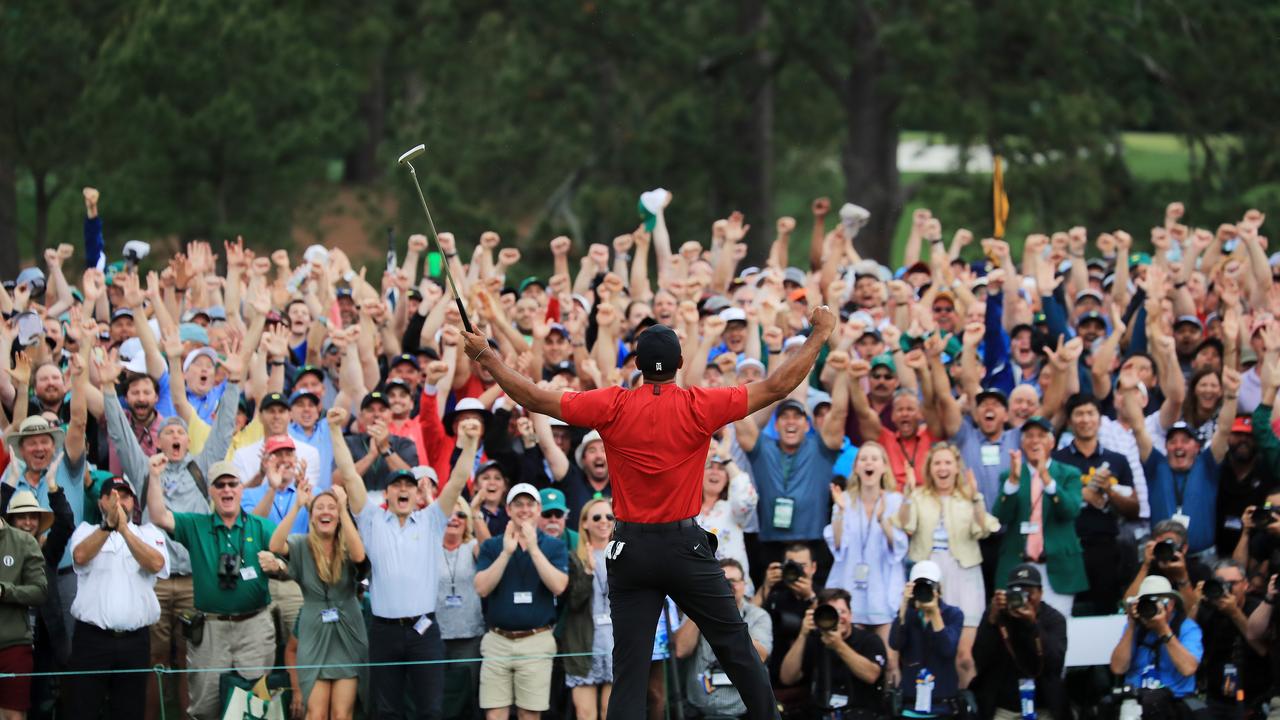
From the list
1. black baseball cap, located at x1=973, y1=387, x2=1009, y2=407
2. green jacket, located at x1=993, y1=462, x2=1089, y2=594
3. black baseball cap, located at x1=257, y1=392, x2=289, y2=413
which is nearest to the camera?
green jacket, located at x1=993, y1=462, x2=1089, y2=594

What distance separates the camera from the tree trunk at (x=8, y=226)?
82.1 ft

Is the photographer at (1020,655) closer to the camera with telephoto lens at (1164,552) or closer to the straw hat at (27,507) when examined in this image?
the camera with telephoto lens at (1164,552)

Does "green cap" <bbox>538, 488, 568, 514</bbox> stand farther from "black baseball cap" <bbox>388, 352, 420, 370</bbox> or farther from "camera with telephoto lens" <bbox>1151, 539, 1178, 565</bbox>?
"camera with telephoto lens" <bbox>1151, 539, 1178, 565</bbox>

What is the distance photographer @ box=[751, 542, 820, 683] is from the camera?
12.2 meters

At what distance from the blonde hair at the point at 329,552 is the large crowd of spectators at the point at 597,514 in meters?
0.02

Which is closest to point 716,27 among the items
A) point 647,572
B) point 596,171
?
point 596,171

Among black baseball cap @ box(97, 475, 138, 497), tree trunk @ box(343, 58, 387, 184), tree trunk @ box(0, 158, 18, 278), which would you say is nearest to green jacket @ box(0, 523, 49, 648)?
black baseball cap @ box(97, 475, 138, 497)

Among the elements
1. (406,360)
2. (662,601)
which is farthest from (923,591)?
(406,360)

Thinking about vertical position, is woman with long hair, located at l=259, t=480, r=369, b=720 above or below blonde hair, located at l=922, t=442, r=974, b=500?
below

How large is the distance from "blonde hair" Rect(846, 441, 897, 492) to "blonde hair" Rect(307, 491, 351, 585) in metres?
3.34

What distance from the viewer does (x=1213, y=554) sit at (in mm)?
13180

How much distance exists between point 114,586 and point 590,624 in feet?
9.59

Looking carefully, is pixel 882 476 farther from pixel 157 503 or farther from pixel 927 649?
pixel 157 503

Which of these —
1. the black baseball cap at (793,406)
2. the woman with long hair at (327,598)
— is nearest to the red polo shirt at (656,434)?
the woman with long hair at (327,598)
